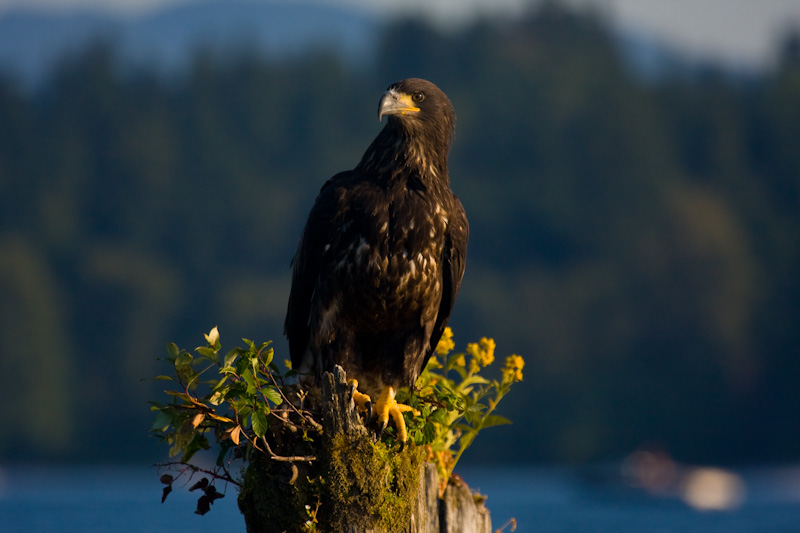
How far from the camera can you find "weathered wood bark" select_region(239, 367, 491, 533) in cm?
526

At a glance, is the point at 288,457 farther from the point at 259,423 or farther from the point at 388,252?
the point at 388,252

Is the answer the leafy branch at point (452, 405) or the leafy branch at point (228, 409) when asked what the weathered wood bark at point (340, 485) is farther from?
the leafy branch at point (452, 405)

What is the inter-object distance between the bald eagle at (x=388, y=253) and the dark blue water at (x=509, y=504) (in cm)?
1149

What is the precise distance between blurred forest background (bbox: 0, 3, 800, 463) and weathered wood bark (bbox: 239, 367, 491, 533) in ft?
142

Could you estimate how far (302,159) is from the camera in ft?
270

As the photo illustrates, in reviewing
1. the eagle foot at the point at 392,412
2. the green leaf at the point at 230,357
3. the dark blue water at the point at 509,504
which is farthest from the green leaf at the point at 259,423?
the dark blue water at the point at 509,504

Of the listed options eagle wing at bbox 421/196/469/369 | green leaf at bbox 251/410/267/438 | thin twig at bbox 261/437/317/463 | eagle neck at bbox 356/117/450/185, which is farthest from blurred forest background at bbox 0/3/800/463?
green leaf at bbox 251/410/267/438

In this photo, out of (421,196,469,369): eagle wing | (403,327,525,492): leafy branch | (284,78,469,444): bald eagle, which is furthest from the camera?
(421,196,469,369): eagle wing

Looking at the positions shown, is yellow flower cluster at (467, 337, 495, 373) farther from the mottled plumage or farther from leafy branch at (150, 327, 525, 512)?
leafy branch at (150, 327, 525, 512)

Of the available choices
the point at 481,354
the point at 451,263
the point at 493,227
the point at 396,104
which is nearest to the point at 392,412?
the point at 481,354

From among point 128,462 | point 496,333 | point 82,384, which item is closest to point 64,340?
point 82,384

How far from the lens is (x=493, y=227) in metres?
72.0

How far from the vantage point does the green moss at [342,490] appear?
526 cm

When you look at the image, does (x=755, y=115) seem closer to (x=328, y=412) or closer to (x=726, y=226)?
(x=726, y=226)
